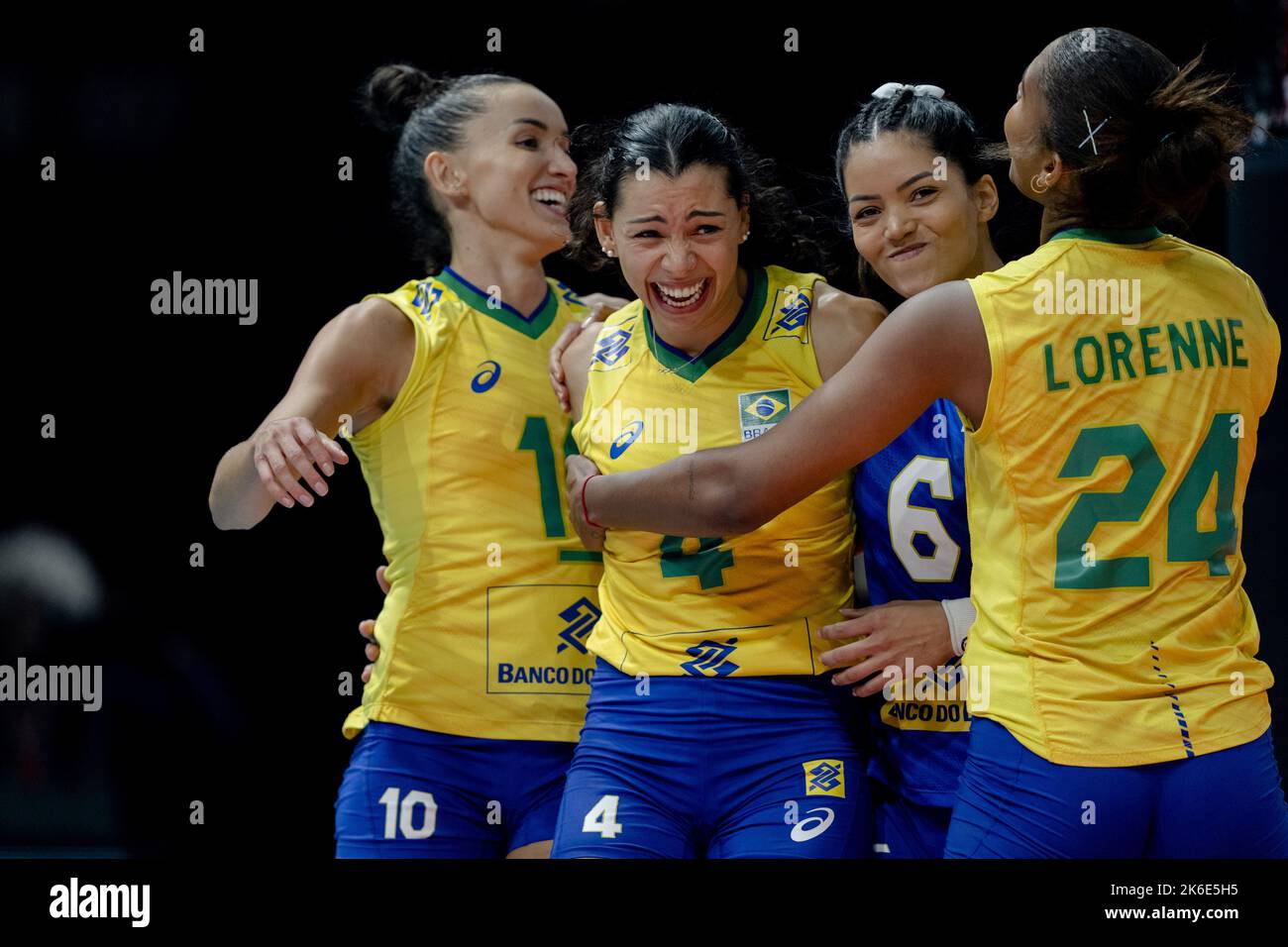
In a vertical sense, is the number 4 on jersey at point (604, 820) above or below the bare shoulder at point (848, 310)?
below

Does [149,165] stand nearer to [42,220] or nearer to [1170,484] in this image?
[42,220]

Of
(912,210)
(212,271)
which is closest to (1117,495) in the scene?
(912,210)

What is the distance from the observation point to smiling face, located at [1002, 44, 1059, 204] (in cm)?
205

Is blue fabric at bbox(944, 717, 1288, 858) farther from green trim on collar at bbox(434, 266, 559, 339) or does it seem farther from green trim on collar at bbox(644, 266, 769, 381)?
green trim on collar at bbox(434, 266, 559, 339)

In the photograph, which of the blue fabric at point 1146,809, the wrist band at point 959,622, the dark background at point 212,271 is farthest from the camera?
the dark background at point 212,271

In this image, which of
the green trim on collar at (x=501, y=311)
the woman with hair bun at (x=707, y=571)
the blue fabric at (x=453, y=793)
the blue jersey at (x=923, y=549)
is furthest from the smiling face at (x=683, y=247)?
the blue fabric at (x=453, y=793)

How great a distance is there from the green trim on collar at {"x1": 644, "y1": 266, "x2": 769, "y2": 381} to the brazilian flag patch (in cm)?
10

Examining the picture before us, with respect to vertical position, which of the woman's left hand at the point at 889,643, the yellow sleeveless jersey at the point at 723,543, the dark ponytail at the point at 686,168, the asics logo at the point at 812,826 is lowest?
the asics logo at the point at 812,826

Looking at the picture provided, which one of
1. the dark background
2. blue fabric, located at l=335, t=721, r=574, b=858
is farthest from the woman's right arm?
the dark background

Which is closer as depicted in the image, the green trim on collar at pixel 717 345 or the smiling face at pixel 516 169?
the green trim on collar at pixel 717 345

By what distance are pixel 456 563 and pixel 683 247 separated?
852 millimetres

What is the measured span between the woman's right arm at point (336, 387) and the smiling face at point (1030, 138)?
135cm

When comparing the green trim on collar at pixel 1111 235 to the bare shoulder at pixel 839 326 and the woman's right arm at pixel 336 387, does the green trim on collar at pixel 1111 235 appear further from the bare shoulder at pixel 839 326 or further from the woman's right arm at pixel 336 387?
the woman's right arm at pixel 336 387

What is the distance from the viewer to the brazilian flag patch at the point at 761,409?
2.47 meters
